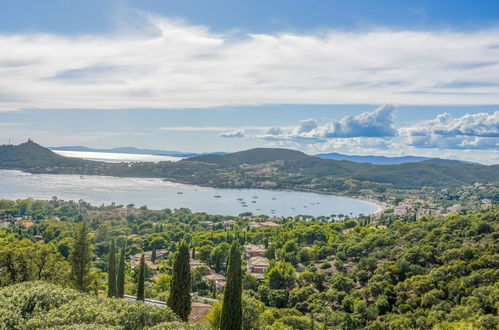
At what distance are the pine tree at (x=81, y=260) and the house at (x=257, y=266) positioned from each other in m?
18.1

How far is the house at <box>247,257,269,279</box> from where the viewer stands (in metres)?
35.9

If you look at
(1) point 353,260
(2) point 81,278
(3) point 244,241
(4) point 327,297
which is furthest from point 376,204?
(2) point 81,278

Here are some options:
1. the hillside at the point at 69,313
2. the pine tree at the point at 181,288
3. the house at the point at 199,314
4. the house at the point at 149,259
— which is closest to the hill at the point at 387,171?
the house at the point at 149,259

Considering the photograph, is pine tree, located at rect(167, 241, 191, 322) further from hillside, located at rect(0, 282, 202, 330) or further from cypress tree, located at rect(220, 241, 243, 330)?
hillside, located at rect(0, 282, 202, 330)

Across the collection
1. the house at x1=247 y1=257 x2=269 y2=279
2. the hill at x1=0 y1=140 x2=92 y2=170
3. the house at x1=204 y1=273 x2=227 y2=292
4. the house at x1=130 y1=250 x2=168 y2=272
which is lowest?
the house at x1=130 y1=250 x2=168 y2=272

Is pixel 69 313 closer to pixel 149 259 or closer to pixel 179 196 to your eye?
pixel 149 259

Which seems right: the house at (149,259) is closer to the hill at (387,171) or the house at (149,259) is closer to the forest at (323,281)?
the forest at (323,281)

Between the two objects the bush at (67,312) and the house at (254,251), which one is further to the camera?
the house at (254,251)

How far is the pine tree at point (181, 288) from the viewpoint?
14469 millimetres

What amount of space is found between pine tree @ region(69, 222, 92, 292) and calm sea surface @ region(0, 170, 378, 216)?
7311 cm

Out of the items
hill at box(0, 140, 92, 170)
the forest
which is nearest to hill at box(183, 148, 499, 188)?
hill at box(0, 140, 92, 170)

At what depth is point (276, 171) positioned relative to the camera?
177750 millimetres

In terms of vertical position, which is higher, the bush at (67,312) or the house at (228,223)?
the bush at (67,312)

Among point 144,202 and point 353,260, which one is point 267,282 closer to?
point 353,260
